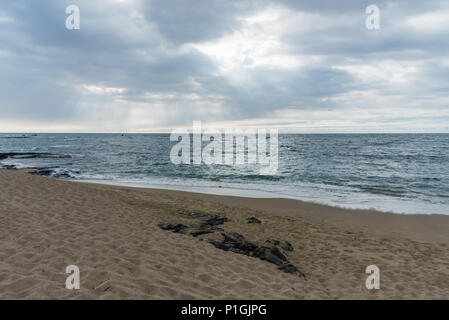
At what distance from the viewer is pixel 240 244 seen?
304 inches

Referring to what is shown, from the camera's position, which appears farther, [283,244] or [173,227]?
[173,227]

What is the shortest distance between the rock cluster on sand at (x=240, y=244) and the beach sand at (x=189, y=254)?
0.27 metres

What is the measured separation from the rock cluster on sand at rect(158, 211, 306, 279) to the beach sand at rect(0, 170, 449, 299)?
271 millimetres

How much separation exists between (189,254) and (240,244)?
1.80 meters

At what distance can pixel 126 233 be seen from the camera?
24.9ft

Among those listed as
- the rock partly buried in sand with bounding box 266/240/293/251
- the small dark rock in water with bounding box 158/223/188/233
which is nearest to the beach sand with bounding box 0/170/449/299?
the rock partly buried in sand with bounding box 266/240/293/251

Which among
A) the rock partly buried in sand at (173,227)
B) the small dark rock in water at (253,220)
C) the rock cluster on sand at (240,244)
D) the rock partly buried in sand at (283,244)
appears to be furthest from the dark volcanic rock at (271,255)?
the small dark rock in water at (253,220)

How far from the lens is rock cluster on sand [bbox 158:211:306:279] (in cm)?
681

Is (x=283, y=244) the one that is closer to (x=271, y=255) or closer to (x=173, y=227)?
(x=271, y=255)

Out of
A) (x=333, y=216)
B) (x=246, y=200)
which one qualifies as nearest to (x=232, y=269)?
(x=333, y=216)

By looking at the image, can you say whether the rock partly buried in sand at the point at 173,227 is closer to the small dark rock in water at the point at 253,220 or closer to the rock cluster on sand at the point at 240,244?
the rock cluster on sand at the point at 240,244

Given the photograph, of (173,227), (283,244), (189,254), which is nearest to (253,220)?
(283,244)
